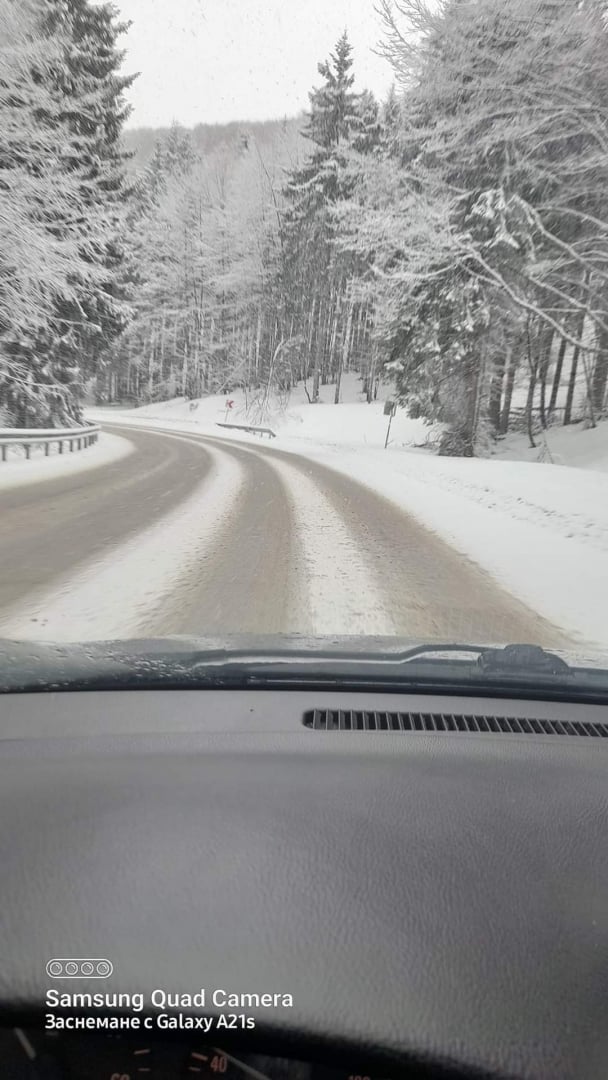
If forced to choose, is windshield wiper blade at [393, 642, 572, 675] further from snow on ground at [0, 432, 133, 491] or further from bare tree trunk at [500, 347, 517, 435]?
bare tree trunk at [500, 347, 517, 435]

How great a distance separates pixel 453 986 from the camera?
159cm

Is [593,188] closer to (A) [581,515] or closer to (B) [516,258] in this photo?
(B) [516,258]

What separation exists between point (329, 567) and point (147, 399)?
6919cm

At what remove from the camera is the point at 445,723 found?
3.01 m

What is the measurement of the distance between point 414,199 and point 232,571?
13.4 m

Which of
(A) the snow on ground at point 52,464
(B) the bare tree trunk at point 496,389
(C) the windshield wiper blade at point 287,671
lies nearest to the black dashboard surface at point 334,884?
(C) the windshield wiper blade at point 287,671

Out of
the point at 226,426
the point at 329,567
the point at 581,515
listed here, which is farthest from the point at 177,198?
the point at 329,567

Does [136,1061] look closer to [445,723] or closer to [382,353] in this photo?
[445,723]

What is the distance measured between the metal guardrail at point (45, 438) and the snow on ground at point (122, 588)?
9.13 meters

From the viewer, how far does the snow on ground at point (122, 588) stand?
5.20 metres

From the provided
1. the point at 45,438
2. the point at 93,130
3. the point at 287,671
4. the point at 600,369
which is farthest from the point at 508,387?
the point at 287,671

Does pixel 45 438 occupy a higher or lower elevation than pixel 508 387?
lower

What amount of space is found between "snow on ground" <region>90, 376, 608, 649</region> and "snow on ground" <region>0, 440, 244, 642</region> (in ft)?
10.3

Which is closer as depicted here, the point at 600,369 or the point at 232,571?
the point at 232,571
